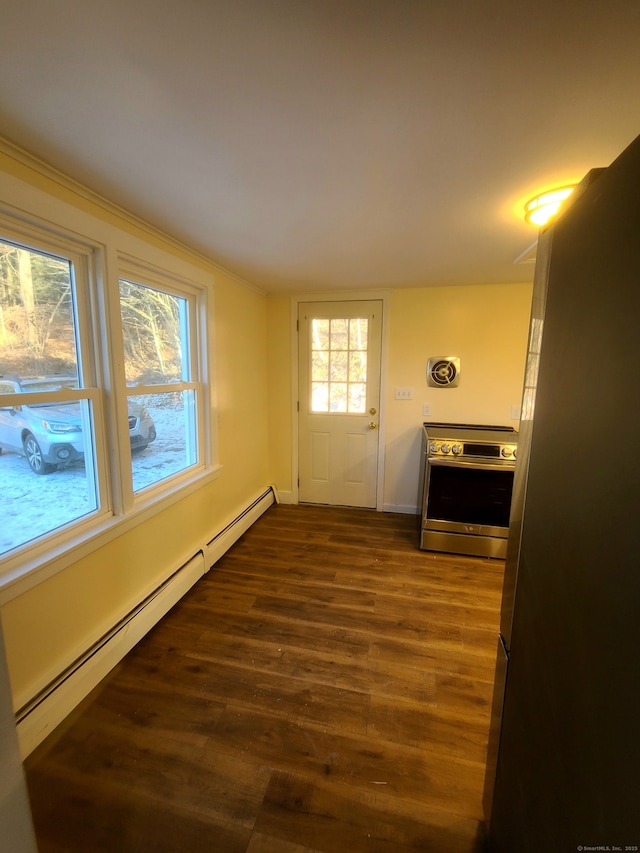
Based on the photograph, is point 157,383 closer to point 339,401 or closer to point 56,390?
point 56,390

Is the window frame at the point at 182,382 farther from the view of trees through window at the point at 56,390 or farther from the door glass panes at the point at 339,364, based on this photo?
the door glass panes at the point at 339,364

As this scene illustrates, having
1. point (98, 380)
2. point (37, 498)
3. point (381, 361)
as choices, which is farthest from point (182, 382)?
point (381, 361)

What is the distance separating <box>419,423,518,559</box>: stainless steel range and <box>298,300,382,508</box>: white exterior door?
2.83ft

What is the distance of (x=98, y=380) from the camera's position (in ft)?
5.35

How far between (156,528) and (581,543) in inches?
79.0

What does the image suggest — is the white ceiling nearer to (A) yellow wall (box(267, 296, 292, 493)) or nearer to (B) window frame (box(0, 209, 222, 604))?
(B) window frame (box(0, 209, 222, 604))

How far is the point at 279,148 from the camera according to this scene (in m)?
1.19

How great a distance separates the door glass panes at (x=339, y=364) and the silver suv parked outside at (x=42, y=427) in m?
2.25

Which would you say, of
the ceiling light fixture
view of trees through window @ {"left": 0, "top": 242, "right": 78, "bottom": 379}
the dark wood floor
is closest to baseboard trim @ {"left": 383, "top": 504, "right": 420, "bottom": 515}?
the dark wood floor

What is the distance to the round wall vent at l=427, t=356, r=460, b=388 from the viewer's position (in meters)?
3.18

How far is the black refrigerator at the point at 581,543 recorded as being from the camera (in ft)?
1.50

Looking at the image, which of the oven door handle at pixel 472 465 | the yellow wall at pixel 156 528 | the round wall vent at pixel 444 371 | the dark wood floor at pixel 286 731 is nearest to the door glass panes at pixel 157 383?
the yellow wall at pixel 156 528

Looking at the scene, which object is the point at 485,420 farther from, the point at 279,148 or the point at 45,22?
the point at 45,22

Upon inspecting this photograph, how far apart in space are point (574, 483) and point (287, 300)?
→ 321 cm
